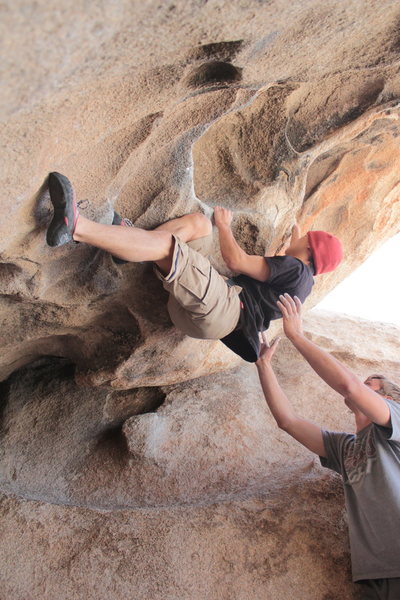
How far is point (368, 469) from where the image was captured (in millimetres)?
2158

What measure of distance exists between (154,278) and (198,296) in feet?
1.37

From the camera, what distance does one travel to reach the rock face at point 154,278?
4.28 ft

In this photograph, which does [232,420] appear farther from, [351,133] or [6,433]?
[351,133]

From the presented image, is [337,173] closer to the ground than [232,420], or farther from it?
farther from it

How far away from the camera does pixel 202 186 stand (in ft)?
8.42

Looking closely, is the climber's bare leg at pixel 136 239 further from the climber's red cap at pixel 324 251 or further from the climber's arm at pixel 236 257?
the climber's red cap at pixel 324 251

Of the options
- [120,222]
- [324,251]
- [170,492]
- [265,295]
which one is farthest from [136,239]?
[170,492]

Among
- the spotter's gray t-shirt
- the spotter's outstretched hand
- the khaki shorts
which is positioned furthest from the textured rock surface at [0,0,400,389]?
the spotter's gray t-shirt

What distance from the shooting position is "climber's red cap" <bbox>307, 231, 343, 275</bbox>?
237 cm

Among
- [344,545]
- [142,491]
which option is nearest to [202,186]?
[142,491]

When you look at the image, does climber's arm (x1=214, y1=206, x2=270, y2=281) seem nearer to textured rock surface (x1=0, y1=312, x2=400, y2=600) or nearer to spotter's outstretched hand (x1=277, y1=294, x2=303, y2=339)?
spotter's outstretched hand (x1=277, y1=294, x2=303, y2=339)

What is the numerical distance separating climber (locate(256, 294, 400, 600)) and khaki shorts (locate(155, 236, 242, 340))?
0.73 ft

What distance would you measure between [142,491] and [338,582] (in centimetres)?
101

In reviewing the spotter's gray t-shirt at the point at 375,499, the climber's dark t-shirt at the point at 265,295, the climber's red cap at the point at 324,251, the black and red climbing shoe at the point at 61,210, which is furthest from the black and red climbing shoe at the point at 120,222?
the spotter's gray t-shirt at the point at 375,499
